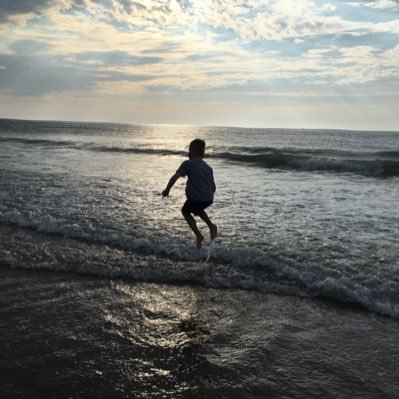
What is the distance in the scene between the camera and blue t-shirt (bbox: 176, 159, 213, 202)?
6211 millimetres

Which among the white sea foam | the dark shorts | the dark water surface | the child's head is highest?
the child's head

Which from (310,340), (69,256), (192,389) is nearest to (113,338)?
(192,389)

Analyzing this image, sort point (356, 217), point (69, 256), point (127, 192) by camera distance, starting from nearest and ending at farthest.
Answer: point (69, 256)
point (356, 217)
point (127, 192)

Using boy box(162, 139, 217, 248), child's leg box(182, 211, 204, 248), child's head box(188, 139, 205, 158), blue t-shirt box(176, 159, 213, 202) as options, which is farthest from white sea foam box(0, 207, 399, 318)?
child's head box(188, 139, 205, 158)

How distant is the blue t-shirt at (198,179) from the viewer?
621 centimetres

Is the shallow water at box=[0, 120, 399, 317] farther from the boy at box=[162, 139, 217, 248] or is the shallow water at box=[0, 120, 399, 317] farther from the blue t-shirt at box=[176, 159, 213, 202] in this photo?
the blue t-shirt at box=[176, 159, 213, 202]

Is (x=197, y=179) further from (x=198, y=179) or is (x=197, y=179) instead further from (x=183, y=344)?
(x=183, y=344)

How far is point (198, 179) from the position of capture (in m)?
6.25

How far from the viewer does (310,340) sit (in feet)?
12.8

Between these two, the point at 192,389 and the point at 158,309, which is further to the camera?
the point at 158,309

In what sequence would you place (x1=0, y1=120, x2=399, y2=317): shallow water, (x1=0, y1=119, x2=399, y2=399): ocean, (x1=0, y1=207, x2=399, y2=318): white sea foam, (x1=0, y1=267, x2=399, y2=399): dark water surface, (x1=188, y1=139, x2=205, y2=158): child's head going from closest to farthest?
(x1=0, y1=267, x2=399, y2=399): dark water surface, (x1=0, y1=119, x2=399, y2=399): ocean, (x1=0, y1=207, x2=399, y2=318): white sea foam, (x1=0, y1=120, x2=399, y2=317): shallow water, (x1=188, y1=139, x2=205, y2=158): child's head

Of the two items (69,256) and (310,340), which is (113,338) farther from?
(69,256)

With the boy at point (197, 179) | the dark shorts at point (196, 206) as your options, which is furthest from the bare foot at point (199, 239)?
the dark shorts at point (196, 206)

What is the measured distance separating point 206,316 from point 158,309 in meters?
0.52
